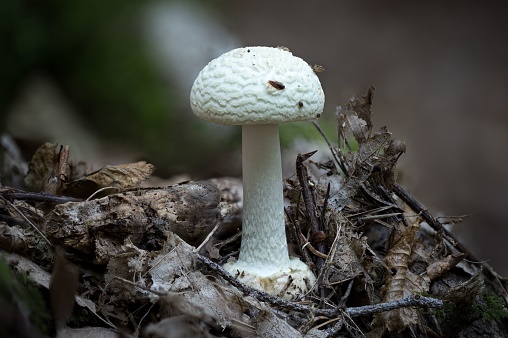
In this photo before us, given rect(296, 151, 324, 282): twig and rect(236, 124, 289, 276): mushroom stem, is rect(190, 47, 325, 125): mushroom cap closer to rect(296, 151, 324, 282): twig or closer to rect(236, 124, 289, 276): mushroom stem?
rect(236, 124, 289, 276): mushroom stem

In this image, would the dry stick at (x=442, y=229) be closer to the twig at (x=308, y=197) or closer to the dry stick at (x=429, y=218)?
the dry stick at (x=429, y=218)

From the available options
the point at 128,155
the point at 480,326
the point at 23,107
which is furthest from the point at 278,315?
the point at 23,107

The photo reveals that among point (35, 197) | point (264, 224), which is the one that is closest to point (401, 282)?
Answer: point (264, 224)

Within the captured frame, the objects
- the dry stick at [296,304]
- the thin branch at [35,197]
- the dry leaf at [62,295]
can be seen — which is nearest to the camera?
the dry leaf at [62,295]

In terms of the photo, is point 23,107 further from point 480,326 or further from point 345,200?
point 480,326

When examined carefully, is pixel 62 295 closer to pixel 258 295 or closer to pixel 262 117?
pixel 258 295

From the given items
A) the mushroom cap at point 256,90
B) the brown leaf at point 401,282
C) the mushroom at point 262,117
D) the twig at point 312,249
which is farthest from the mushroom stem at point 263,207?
the brown leaf at point 401,282

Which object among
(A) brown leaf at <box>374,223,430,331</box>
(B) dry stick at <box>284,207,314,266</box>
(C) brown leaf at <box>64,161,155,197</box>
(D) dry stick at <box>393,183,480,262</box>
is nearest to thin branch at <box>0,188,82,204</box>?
(C) brown leaf at <box>64,161,155,197</box>
